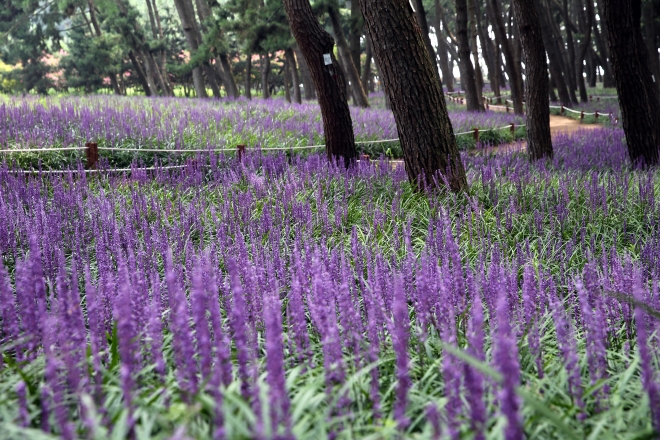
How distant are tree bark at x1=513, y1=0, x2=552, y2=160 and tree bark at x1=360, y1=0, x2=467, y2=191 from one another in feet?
15.1

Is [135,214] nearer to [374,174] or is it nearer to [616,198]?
[374,174]

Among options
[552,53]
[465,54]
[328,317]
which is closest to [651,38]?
[552,53]

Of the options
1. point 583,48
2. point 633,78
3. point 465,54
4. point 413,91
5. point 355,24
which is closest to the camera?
point 413,91

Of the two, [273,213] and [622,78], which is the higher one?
[622,78]

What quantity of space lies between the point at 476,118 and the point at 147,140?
476 inches

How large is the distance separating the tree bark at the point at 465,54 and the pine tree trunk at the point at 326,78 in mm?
12812

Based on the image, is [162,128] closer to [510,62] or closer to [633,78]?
[633,78]

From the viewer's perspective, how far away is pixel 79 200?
6.29 meters

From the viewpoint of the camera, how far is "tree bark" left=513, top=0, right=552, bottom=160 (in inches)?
436

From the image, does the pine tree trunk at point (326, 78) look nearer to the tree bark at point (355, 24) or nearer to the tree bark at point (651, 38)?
the tree bark at point (355, 24)

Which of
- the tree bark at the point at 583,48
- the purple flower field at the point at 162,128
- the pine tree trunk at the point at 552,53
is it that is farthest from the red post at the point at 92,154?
the tree bark at the point at 583,48

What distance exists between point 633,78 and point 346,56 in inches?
522

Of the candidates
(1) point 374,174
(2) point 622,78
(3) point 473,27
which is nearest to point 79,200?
(1) point 374,174

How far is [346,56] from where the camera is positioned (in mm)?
21359
